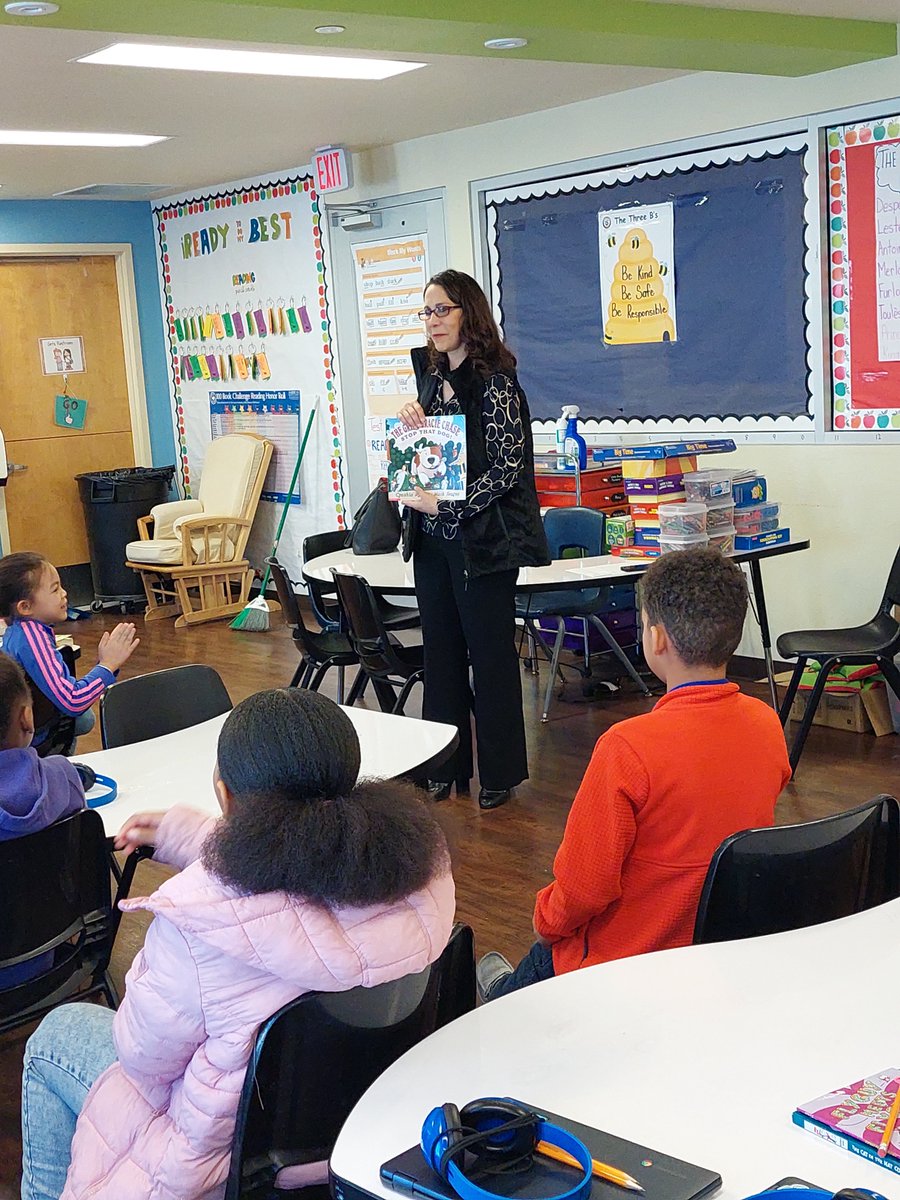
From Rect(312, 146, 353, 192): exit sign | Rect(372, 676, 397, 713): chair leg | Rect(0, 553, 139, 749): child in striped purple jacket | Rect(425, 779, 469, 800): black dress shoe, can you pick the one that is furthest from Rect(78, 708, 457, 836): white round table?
Rect(312, 146, 353, 192): exit sign

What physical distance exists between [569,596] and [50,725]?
2.62 metres

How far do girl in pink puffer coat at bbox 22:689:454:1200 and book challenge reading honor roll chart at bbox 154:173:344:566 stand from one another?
6.59m

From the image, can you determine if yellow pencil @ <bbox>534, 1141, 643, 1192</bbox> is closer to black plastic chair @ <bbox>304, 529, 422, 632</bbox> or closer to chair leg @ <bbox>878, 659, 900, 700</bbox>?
chair leg @ <bbox>878, 659, 900, 700</bbox>

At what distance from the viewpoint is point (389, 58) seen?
5.14 metres

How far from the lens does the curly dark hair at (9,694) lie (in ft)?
8.54

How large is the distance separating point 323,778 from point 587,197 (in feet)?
17.2

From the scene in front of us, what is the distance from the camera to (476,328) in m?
4.25

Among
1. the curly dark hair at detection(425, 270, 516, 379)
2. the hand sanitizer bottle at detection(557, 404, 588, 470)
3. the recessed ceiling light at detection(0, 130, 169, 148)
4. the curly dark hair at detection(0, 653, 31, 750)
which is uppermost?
the recessed ceiling light at detection(0, 130, 169, 148)

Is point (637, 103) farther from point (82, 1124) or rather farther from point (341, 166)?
point (82, 1124)

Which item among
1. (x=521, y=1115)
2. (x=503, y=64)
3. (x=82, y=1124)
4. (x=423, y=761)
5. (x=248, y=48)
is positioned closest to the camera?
(x=521, y=1115)

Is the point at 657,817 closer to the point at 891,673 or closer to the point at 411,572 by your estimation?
the point at 891,673

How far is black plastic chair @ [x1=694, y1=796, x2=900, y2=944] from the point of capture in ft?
6.39

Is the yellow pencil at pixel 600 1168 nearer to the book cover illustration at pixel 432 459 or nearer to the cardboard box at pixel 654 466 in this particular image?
the book cover illustration at pixel 432 459

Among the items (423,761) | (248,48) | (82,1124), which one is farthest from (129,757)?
(248,48)
